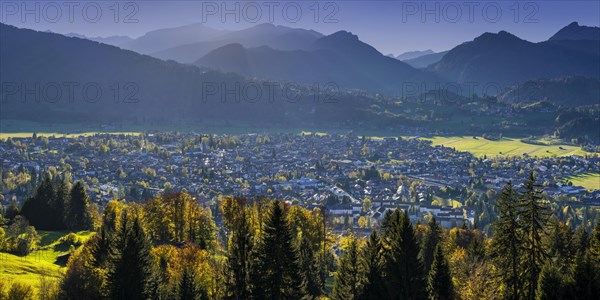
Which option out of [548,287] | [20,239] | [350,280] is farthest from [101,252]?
[548,287]

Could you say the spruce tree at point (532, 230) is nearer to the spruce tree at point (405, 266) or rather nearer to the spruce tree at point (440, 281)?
the spruce tree at point (440, 281)

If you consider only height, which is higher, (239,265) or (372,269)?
(372,269)

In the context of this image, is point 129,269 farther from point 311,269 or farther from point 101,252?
point 311,269

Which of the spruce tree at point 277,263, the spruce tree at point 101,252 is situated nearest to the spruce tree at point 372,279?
the spruce tree at point 277,263

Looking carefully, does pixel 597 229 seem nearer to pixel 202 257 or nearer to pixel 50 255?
pixel 202 257

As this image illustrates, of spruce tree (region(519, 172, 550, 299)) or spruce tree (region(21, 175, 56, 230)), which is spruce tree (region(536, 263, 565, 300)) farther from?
spruce tree (region(21, 175, 56, 230))

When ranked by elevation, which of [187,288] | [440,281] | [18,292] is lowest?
[187,288]

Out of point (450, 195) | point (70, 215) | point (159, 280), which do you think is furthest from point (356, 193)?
point (159, 280)
